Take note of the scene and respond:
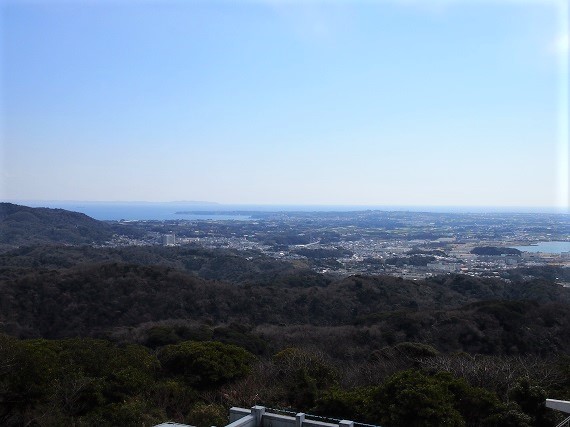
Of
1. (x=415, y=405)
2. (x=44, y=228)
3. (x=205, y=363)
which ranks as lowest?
(x=44, y=228)

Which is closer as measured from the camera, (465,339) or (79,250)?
(465,339)

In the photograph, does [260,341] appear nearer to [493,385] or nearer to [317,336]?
[317,336]

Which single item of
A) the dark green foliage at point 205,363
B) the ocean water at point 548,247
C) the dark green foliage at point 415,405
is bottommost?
the ocean water at point 548,247

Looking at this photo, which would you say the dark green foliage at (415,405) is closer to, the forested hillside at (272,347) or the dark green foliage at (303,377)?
the forested hillside at (272,347)

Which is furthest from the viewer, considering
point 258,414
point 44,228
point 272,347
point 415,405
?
point 44,228

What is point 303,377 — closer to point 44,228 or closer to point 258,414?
point 258,414

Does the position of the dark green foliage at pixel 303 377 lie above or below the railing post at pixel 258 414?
below

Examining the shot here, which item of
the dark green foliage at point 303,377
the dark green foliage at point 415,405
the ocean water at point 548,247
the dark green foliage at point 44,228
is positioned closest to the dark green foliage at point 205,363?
the dark green foliage at point 303,377

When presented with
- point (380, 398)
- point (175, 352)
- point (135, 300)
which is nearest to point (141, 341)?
point (175, 352)

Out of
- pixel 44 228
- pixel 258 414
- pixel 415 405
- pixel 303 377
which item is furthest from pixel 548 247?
pixel 44 228
